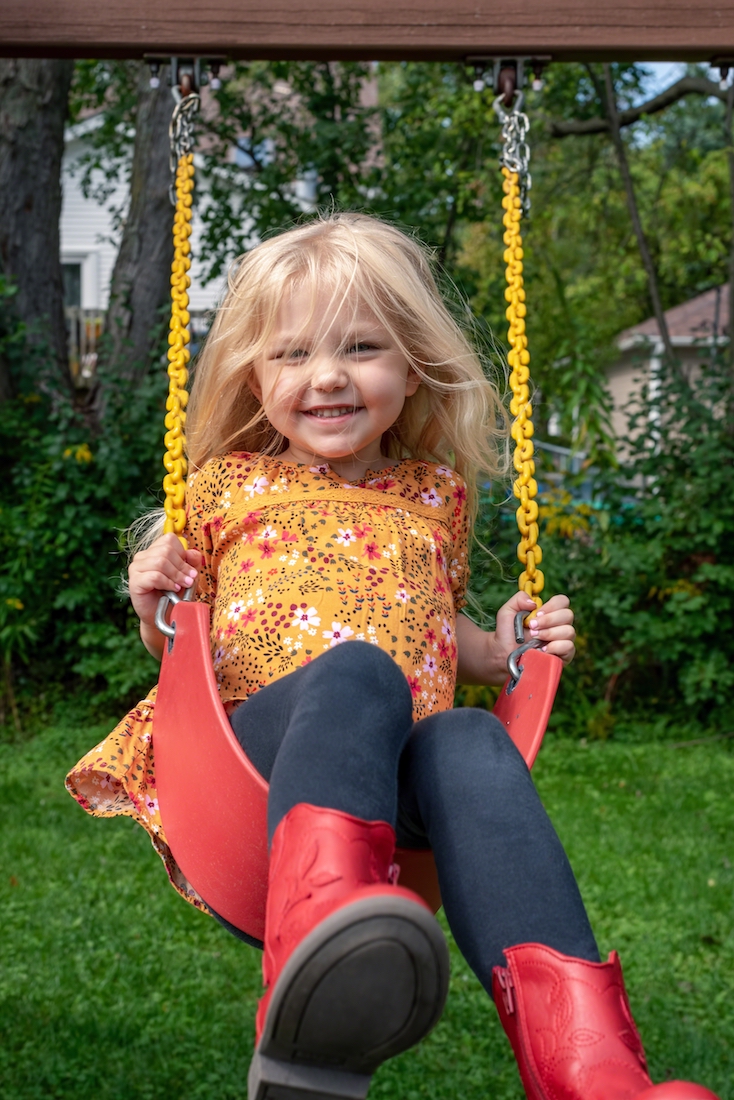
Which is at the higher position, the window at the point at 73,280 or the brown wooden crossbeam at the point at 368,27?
the brown wooden crossbeam at the point at 368,27

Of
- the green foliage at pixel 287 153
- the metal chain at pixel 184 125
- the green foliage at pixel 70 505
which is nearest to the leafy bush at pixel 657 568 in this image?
the green foliage at pixel 70 505

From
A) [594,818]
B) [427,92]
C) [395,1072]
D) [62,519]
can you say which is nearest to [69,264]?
[427,92]

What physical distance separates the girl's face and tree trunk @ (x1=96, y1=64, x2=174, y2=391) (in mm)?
3636

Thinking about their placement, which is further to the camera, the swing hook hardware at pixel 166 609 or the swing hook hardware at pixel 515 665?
the swing hook hardware at pixel 515 665

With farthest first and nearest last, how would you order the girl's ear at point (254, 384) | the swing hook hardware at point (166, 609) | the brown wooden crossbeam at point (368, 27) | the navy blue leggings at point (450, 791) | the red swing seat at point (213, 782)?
the brown wooden crossbeam at point (368, 27) → the girl's ear at point (254, 384) → the swing hook hardware at point (166, 609) → the red swing seat at point (213, 782) → the navy blue leggings at point (450, 791)

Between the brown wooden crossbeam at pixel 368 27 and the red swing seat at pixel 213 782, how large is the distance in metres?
1.33

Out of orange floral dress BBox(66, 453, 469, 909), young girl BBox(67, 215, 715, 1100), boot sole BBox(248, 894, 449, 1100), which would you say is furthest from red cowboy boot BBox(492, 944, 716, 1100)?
orange floral dress BBox(66, 453, 469, 909)

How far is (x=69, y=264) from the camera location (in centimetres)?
1555

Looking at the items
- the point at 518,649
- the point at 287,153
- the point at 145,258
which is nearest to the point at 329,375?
the point at 518,649

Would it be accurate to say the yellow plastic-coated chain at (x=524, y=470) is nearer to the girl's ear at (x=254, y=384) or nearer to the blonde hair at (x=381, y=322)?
the blonde hair at (x=381, y=322)

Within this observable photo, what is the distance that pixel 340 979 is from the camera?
42.6 inches

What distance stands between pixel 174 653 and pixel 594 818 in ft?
10.2

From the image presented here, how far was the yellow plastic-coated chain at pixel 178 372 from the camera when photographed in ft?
5.80

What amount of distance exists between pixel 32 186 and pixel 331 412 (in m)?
3.93
